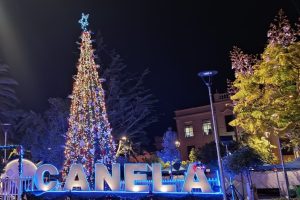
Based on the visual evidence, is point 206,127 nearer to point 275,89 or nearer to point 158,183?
point 275,89

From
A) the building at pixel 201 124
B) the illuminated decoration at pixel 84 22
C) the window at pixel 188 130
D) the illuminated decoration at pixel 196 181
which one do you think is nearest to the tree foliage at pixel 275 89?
the illuminated decoration at pixel 196 181

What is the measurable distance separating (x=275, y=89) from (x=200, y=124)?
23.1 m

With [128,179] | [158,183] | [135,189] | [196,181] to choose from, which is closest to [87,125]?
[128,179]

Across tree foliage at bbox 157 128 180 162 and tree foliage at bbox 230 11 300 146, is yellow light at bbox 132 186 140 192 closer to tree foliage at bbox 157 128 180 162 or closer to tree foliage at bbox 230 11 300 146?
tree foliage at bbox 230 11 300 146

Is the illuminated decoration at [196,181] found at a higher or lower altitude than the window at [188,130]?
lower

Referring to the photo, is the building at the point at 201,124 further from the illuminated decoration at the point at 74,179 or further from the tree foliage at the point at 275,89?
the illuminated decoration at the point at 74,179

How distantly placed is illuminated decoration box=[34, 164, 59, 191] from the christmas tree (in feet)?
9.04

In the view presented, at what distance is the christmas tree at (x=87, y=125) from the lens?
914 inches

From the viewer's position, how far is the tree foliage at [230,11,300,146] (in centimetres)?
2095

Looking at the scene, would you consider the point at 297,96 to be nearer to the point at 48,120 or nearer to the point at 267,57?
the point at 267,57

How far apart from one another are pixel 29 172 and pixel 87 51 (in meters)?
8.17

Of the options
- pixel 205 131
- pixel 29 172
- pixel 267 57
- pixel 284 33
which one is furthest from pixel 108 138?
pixel 205 131

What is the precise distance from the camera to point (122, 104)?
121 ft

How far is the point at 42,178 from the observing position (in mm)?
20562
